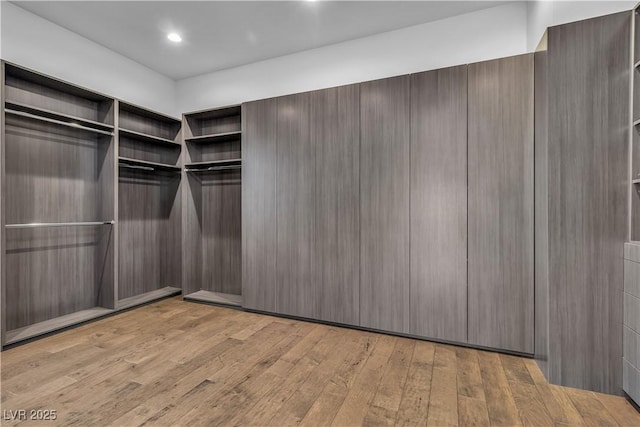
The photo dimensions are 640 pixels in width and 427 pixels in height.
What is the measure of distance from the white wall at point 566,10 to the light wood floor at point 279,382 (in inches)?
99.8

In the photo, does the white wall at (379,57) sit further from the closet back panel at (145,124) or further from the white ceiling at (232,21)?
the closet back panel at (145,124)

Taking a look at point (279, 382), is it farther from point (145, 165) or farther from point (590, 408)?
point (145, 165)

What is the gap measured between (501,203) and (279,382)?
2.18 metres

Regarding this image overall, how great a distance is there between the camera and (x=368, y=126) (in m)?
2.95

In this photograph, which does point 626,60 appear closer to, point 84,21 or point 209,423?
point 209,423

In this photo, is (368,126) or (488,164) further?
(368,126)

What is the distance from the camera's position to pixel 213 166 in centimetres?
427

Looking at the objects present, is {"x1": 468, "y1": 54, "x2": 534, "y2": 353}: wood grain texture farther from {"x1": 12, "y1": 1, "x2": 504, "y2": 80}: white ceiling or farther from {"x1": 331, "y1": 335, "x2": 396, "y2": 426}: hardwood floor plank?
{"x1": 12, "y1": 1, "x2": 504, "y2": 80}: white ceiling

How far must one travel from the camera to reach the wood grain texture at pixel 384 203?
2818 millimetres

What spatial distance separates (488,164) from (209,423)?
2667 millimetres

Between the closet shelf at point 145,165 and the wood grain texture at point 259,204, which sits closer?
the wood grain texture at point 259,204

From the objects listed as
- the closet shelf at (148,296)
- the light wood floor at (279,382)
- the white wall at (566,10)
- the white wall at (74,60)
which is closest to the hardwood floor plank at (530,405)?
the light wood floor at (279,382)

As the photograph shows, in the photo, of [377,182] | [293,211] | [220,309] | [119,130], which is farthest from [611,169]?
[119,130]

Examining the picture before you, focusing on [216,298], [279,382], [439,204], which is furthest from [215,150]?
[279,382]
